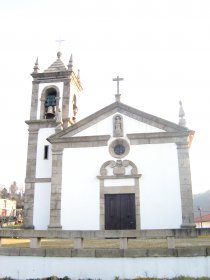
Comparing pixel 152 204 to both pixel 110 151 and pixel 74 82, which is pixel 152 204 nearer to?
pixel 110 151

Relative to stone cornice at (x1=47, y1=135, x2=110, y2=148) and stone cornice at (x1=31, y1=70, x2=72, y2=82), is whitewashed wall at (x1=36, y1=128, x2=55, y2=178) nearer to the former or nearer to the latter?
stone cornice at (x1=47, y1=135, x2=110, y2=148)

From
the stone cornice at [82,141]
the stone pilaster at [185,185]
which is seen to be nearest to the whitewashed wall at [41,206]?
the stone cornice at [82,141]

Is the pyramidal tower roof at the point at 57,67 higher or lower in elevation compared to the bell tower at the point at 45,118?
higher

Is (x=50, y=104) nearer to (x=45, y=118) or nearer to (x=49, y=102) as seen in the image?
(x=49, y=102)

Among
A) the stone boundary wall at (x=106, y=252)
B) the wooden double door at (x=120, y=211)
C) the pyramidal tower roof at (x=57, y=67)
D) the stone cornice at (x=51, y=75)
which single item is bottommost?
the stone boundary wall at (x=106, y=252)

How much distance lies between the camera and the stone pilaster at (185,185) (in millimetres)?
14891

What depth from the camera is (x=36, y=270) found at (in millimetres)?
8867

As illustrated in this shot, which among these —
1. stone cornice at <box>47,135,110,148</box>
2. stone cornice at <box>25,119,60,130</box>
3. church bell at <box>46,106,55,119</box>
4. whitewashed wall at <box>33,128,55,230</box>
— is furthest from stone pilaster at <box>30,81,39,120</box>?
stone cornice at <box>47,135,110,148</box>

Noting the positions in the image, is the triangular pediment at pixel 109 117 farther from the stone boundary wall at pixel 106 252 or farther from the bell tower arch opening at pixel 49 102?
the stone boundary wall at pixel 106 252

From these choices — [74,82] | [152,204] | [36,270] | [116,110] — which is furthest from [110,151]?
[36,270]

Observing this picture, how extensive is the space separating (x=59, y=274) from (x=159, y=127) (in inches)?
387

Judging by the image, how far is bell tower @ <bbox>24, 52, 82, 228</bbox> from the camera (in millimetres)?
17641

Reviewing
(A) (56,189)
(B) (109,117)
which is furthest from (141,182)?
(A) (56,189)

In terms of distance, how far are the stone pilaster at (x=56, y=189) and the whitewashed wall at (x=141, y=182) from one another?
0.21 meters
